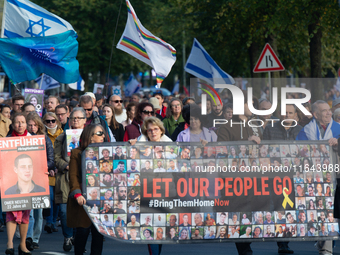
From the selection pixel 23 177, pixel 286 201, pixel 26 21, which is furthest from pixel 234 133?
pixel 26 21

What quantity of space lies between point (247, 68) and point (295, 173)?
22899 mm

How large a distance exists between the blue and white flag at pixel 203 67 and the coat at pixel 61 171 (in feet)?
12.6

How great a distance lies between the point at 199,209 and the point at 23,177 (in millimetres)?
2520

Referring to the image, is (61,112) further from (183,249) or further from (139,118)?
(183,249)

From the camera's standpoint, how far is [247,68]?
94.1 feet

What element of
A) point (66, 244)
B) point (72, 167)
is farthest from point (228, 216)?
point (66, 244)

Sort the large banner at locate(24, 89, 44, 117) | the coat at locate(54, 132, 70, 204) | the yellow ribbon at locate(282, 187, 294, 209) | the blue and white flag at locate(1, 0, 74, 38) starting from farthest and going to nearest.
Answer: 1. the large banner at locate(24, 89, 44, 117)
2. the blue and white flag at locate(1, 0, 74, 38)
3. the coat at locate(54, 132, 70, 204)
4. the yellow ribbon at locate(282, 187, 294, 209)

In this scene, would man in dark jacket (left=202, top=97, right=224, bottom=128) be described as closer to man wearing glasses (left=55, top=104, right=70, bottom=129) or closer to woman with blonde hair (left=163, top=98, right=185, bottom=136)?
woman with blonde hair (left=163, top=98, right=185, bottom=136)

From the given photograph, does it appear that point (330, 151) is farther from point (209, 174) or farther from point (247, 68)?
point (247, 68)

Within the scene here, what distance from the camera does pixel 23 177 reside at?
7434mm

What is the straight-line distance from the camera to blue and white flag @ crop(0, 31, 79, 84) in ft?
31.4

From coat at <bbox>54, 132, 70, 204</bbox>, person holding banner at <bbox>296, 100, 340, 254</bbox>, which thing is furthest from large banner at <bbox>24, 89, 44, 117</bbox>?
person holding banner at <bbox>296, 100, 340, 254</bbox>

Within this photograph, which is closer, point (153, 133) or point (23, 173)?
point (153, 133)

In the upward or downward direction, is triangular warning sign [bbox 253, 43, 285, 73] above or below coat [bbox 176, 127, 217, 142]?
above
